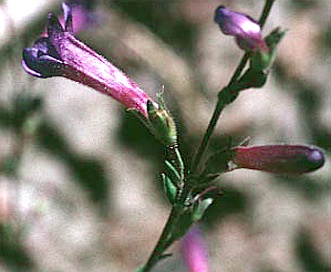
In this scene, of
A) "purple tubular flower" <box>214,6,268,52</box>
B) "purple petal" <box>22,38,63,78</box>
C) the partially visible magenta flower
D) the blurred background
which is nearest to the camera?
"purple tubular flower" <box>214,6,268,52</box>

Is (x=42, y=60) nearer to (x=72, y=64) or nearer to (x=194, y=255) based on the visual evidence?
(x=72, y=64)

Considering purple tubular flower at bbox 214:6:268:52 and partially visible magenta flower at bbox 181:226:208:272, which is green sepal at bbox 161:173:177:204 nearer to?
purple tubular flower at bbox 214:6:268:52

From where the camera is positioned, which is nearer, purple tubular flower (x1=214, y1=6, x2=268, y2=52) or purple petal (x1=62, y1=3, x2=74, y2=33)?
purple tubular flower (x1=214, y1=6, x2=268, y2=52)

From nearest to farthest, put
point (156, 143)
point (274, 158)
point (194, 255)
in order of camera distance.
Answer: point (274, 158) < point (194, 255) < point (156, 143)

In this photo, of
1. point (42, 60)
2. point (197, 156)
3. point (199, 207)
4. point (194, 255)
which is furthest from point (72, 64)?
point (194, 255)

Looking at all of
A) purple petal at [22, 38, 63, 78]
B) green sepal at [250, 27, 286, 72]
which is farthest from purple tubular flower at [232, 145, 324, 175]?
→ purple petal at [22, 38, 63, 78]
